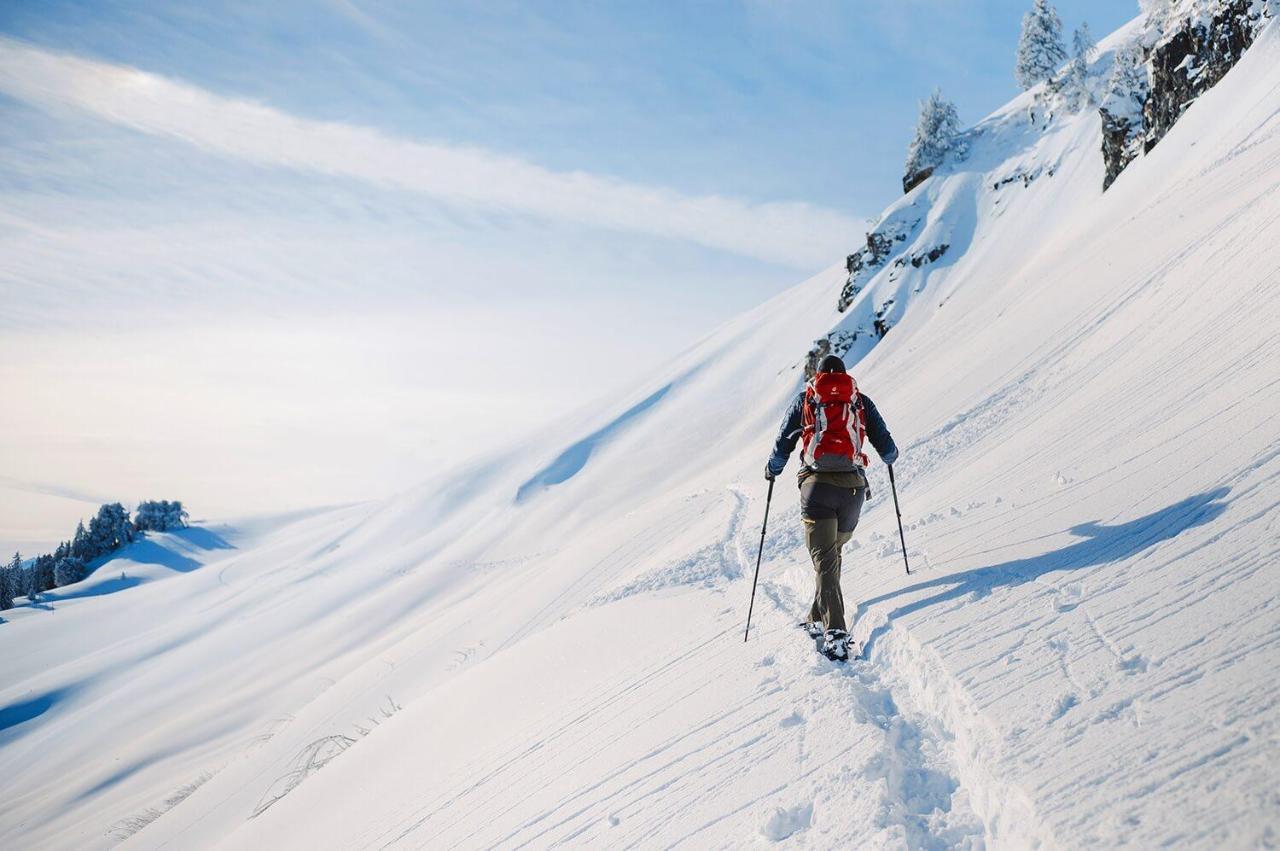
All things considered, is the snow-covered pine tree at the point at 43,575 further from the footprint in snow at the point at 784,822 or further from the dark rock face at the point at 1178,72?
the dark rock face at the point at 1178,72

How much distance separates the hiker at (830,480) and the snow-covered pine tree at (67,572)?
109 m

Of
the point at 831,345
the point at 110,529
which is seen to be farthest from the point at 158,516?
the point at 831,345

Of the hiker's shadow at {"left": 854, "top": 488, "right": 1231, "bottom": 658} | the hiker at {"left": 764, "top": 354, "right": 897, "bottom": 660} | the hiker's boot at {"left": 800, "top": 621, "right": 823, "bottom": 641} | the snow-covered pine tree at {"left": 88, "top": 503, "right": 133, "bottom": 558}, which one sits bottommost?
the hiker's boot at {"left": 800, "top": 621, "right": 823, "bottom": 641}

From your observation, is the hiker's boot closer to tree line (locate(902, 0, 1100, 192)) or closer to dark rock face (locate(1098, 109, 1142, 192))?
dark rock face (locate(1098, 109, 1142, 192))

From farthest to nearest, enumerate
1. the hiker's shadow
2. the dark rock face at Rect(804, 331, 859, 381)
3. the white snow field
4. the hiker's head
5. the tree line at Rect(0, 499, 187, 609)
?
the tree line at Rect(0, 499, 187, 609) < the dark rock face at Rect(804, 331, 859, 381) < the hiker's head < the hiker's shadow < the white snow field

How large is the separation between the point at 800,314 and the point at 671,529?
130ft

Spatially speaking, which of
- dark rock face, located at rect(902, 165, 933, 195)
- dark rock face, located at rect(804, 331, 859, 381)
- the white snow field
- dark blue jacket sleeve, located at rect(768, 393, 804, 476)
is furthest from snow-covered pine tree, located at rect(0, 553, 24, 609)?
dark rock face, located at rect(902, 165, 933, 195)

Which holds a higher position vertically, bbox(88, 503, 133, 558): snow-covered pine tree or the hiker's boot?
bbox(88, 503, 133, 558): snow-covered pine tree

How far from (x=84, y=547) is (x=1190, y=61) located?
406ft

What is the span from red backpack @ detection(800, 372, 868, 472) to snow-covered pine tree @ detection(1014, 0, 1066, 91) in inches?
2309

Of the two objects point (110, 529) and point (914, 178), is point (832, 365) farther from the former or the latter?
point (110, 529)

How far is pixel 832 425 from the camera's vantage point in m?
5.01

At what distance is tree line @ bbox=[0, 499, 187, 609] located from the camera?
8062 cm

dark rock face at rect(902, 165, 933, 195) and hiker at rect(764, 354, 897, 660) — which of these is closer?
hiker at rect(764, 354, 897, 660)
